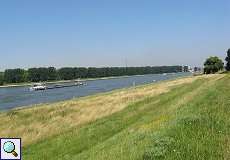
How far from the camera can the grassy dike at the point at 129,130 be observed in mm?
13589

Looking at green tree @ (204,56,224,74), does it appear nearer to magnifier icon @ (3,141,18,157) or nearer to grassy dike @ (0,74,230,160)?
grassy dike @ (0,74,230,160)

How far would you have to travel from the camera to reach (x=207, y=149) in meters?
13.0

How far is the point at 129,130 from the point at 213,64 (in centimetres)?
13464

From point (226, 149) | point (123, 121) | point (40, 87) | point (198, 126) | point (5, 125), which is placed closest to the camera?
point (226, 149)

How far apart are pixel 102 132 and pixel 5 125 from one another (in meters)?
19.5

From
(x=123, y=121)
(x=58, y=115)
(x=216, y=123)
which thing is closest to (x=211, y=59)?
(x=58, y=115)

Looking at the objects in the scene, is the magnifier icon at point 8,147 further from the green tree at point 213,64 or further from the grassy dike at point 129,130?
the green tree at point 213,64

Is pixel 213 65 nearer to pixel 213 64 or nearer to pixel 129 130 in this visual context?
pixel 213 64

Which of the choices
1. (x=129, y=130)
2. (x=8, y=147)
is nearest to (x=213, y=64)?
(x=129, y=130)

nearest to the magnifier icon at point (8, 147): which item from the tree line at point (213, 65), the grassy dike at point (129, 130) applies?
the grassy dike at point (129, 130)

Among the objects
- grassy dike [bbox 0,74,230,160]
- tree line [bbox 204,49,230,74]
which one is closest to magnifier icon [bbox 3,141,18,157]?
grassy dike [bbox 0,74,230,160]

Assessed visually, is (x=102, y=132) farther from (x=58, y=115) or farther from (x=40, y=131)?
(x=58, y=115)

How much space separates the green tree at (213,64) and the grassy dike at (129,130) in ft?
340

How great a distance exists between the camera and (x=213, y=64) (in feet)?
A: 510
